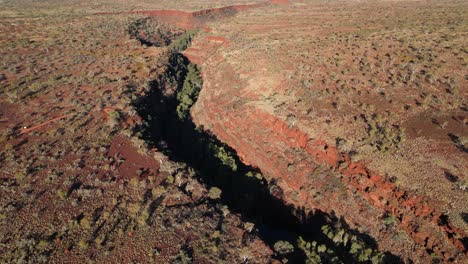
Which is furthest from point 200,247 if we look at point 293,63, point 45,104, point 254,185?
point 293,63

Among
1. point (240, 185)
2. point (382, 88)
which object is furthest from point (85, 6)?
point (382, 88)

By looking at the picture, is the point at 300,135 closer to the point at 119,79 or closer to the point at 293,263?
the point at 293,263

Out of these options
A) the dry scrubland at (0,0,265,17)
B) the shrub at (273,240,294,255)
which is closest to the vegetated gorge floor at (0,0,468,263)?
the shrub at (273,240,294,255)

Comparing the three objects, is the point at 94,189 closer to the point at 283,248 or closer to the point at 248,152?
the point at 283,248

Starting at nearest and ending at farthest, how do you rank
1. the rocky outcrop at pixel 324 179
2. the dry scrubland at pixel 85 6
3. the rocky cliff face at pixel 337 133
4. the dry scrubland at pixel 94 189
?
1. the dry scrubland at pixel 94 189
2. the rocky outcrop at pixel 324 179
3. the rocky cliff face at pixel 337 133
4. the dry scrubland at pixel 85 6

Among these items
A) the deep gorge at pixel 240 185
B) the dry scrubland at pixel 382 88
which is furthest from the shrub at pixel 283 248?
the dry scrubland at pixel 382 88

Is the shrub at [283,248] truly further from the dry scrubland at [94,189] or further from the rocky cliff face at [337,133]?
the rocky cliff face at [337,133]
